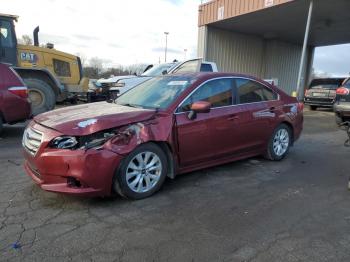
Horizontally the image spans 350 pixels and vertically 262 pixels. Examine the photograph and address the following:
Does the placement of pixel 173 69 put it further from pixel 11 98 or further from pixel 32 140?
pixel 32 140

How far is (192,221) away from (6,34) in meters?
9.29

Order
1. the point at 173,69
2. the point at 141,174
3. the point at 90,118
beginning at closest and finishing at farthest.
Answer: the point at 90,118 < the point at 141,174 < the point at 173,69

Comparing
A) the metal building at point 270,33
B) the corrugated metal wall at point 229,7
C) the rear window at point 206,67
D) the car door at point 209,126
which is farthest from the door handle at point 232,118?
the corrugated metal wall at point 229,7

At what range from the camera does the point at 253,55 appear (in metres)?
20.7

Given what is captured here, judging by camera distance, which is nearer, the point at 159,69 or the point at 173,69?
the point at 173,69

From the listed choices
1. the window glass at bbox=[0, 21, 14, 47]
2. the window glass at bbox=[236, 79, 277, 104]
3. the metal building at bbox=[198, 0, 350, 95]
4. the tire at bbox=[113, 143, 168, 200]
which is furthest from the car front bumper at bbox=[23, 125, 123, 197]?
the metal building at bbox=[198, 0, 350, 95]

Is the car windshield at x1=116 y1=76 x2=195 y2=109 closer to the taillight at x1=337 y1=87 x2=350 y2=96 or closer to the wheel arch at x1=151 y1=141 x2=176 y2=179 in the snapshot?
the wheel arch at x1=151 y1=141 x2=176 y2=179

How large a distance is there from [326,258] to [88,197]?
98.2 inches

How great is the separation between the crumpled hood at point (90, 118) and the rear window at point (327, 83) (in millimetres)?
13672

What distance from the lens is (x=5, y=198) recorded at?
3.64 metres

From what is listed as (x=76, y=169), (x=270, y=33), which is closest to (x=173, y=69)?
(x=76, y=169)

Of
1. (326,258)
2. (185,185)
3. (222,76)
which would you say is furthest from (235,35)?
(326,258)

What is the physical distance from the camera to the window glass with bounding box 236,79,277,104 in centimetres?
495

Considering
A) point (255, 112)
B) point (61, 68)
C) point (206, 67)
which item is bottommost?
Answer: point (255, 112)
